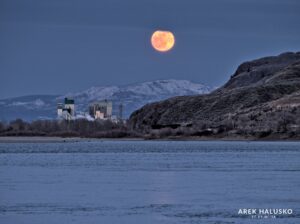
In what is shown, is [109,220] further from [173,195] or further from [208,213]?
[173,195]

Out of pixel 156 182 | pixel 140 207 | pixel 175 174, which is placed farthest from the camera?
pixel 175 174

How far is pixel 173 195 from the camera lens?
62938 mm

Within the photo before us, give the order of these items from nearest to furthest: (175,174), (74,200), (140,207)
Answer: (140,207), (74,200), (175,174)

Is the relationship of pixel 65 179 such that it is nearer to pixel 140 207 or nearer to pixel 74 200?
pixel 74 200

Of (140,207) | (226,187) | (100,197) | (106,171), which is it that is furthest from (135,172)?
(140,207)

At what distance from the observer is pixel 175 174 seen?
87.0m

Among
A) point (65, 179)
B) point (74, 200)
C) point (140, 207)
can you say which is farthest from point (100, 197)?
point (65, 179)

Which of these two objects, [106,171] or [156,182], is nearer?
[156,182]

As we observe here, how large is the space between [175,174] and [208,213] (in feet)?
114

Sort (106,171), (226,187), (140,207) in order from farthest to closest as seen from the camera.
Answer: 1. (106,171)
2. (226,187)
3. (140,207)

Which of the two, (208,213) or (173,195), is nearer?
(208,213)

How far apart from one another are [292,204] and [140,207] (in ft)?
30.5

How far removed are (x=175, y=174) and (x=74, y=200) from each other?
92.7 feet

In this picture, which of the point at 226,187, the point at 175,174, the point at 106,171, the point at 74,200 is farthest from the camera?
the point at 106,171
